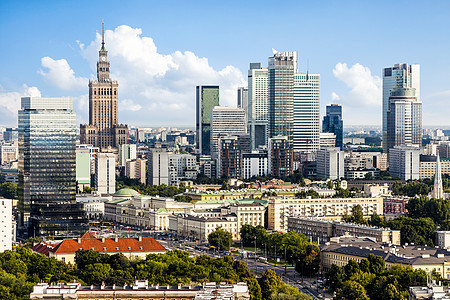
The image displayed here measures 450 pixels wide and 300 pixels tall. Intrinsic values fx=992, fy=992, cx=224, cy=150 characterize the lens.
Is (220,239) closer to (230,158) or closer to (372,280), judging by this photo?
(372,280)

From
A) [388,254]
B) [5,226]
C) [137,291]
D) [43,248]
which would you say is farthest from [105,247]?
[137,291]

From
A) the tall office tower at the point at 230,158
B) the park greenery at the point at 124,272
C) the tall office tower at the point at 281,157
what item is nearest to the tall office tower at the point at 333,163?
the tall office tower at the point at 281,157

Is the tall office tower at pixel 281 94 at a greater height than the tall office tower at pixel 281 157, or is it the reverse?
the tall office tower at pixel 281 94

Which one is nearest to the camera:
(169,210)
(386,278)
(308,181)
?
(386,278)

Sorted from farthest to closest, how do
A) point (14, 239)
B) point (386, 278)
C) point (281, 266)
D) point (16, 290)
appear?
1. point (14, 239)
2. point (281, 266)
3. point (386, 278)
4. point (16, 290)

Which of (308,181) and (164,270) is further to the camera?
(308,181)

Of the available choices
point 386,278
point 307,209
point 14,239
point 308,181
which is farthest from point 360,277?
point 308,181

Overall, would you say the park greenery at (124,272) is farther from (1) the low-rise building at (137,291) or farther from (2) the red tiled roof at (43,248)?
(2) the red tiled roof at (43,248)

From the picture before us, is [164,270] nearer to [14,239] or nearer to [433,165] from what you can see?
[14,239]
